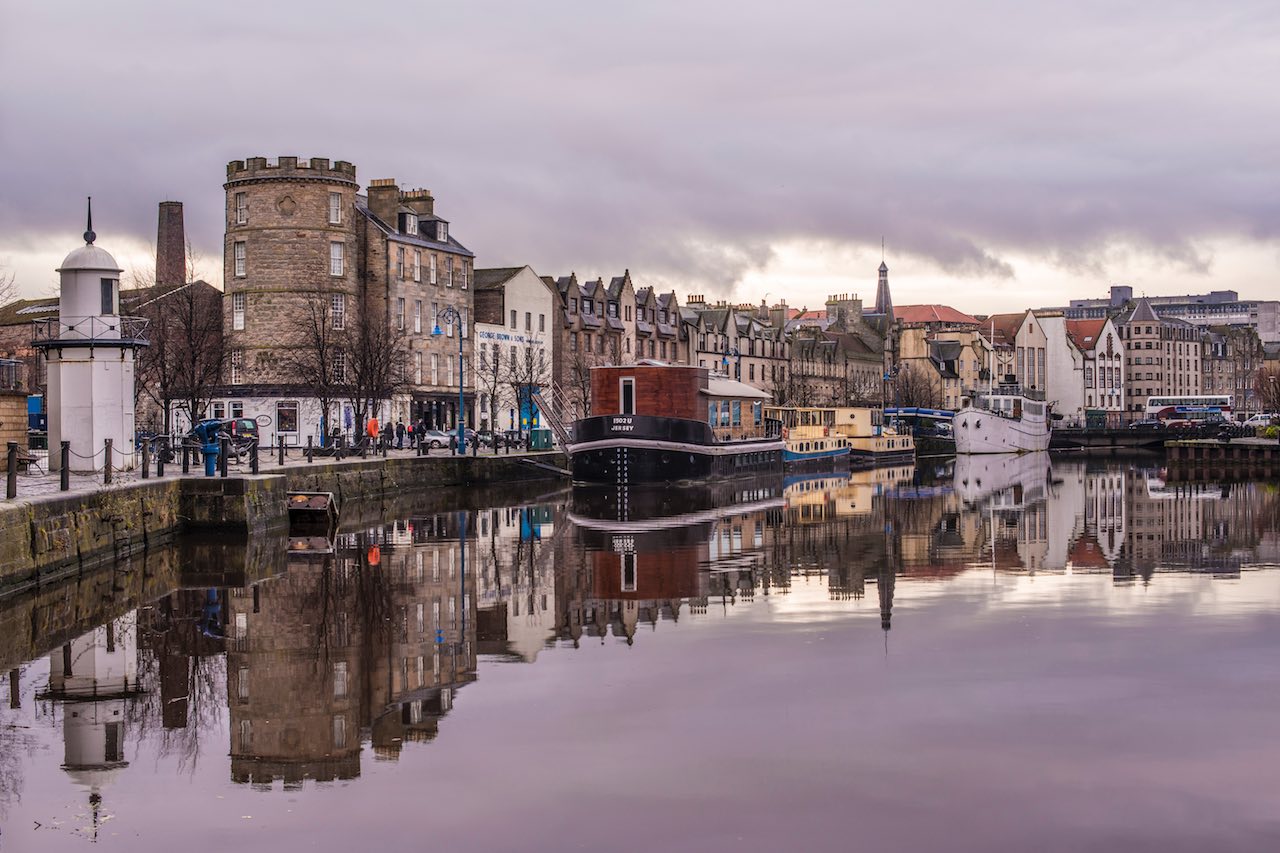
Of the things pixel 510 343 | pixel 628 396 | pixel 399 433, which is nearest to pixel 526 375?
pixel 510 343

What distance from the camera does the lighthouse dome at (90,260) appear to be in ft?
105

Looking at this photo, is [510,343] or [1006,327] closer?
[510,343]

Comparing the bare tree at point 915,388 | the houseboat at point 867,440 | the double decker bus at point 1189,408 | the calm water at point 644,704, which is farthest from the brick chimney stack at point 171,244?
the double decker bus at point 1189,408

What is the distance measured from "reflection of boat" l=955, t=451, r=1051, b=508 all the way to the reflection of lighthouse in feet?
106

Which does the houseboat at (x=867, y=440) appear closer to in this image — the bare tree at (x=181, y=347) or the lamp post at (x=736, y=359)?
the lamp post at (x=736, y=359)

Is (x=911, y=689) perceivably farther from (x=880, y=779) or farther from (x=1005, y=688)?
(x=880, y=779)

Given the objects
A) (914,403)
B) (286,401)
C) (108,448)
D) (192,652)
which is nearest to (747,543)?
(108,448)

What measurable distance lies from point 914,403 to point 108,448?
351ft

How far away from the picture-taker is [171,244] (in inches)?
3167

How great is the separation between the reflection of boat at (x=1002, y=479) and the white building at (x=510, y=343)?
2329 centimetres

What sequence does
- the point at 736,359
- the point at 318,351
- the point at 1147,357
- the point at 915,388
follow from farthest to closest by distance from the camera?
the point at 1147,357 → the point at 915,388 → the point at 736,359 → the point at 318,351

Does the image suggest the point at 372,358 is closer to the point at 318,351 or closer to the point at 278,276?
the point at 318,351

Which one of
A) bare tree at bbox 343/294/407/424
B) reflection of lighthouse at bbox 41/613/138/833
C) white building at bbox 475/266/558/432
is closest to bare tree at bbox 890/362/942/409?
white building at bbox 475/266/558/432

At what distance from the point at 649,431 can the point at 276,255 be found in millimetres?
23247
